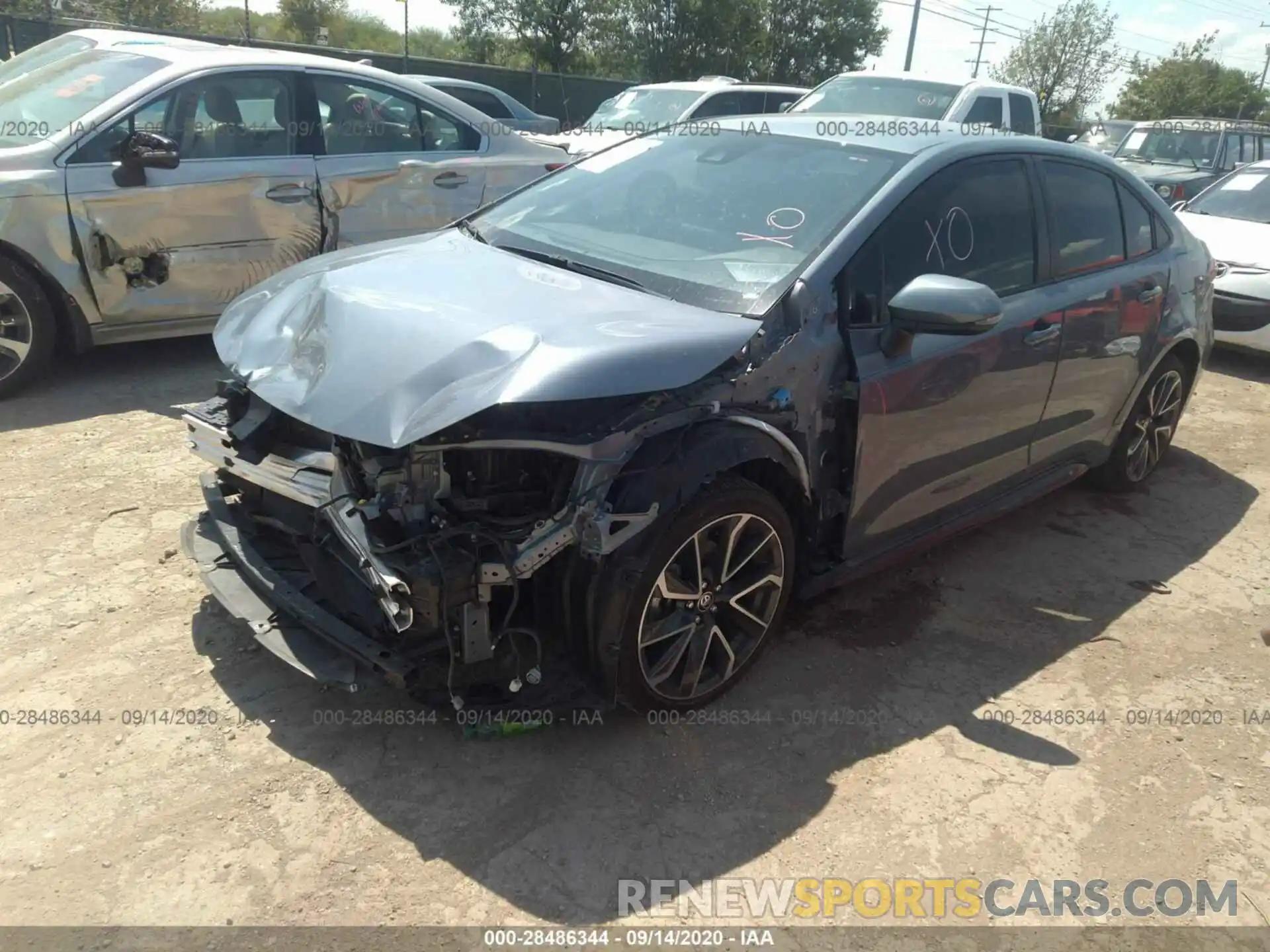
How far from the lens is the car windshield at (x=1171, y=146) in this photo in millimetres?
13727

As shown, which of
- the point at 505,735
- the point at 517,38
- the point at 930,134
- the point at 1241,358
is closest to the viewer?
the point at 505,735

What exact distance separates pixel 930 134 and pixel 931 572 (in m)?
1.83

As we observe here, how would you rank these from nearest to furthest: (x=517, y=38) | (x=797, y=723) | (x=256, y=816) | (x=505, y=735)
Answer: (x=256, y=816) < (x=505, y=735) < (x=797, y=723) < (x=517, y=38)

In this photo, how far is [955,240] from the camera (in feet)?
11.6

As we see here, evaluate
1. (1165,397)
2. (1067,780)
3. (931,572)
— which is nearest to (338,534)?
(1067,780)

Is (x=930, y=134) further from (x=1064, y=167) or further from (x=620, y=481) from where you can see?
(x=620, y=481)

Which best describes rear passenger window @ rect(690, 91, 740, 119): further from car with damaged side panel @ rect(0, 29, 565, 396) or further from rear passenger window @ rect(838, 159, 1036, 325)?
rear passenger window @ rect(838, 159, 1036, 325)

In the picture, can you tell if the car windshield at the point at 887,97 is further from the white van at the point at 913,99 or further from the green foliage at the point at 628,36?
the green foliage at the point at 628,36

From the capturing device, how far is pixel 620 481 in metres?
2.70

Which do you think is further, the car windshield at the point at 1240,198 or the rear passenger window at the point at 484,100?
the rear passenger window at the point at 484,100

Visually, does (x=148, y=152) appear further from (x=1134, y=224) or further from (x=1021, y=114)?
(x=1021, y=114)

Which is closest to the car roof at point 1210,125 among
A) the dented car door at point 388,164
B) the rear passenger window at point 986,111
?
the rear passenger window at point 986,111

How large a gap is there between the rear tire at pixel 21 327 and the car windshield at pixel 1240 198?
9529mm

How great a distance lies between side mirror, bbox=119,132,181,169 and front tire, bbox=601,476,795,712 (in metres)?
3.94
